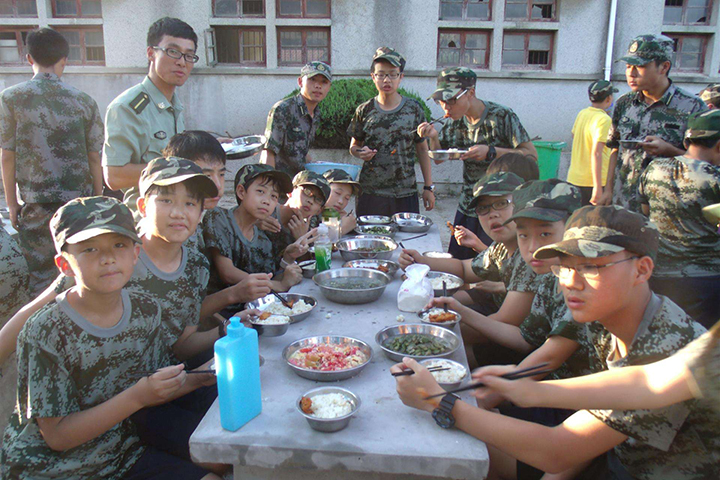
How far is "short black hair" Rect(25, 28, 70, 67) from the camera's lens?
4172 mm

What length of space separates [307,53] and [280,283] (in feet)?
29.4

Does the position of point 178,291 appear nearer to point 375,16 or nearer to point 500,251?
point 500,251

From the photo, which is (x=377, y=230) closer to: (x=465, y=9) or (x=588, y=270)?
(x=588, y=270)

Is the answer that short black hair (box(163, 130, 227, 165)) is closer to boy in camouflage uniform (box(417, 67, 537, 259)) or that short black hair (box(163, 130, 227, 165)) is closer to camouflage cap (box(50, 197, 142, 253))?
camouflage cap (box(50, 197, 142, 253))

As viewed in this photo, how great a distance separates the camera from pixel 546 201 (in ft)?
7.64

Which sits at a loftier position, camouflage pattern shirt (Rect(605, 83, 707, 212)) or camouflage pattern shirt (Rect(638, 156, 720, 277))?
camouflage pattern shirt (Rect(605, 83, 707, 212))

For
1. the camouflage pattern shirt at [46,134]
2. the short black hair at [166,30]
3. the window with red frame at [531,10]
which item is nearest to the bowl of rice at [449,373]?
the short black hair at [166,30]

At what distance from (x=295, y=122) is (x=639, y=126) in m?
3.36

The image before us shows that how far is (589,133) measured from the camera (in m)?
6.66

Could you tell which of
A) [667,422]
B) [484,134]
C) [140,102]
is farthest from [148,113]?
[667,422]

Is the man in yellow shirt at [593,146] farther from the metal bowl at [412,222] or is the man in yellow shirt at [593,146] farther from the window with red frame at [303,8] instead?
the window with red frame at [303,8]

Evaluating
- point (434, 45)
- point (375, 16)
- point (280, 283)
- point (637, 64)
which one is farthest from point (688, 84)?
point (280, 283)

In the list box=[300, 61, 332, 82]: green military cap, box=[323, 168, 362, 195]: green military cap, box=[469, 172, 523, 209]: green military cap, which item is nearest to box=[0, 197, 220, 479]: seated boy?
box=[469, 172, 523, 209]: green military cap

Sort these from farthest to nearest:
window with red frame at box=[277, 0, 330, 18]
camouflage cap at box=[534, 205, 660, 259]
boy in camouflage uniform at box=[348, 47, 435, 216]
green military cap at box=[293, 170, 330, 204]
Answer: window with red frame at box=[277, 0, 330, 18], boy in camouflage uniform at box=[348, 47, 435, 216], green military cap at box=[293, 170, 330, 204], camouflage cap at box=[534, 205, 660, 259]
